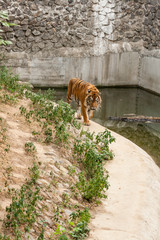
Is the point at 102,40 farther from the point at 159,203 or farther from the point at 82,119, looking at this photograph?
the point at 159,203

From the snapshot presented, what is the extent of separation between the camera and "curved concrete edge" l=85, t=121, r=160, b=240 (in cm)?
446

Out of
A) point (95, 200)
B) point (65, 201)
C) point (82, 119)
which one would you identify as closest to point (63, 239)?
point (65, 201)

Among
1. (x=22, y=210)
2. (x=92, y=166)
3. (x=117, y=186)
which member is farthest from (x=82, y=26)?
(x=22, y=210)

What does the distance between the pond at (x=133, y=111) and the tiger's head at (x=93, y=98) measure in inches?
68.7

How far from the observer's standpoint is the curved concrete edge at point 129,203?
176 inches

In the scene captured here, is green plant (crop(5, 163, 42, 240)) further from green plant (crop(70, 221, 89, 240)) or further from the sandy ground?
green plant (crop(70, 221, 89, 240))

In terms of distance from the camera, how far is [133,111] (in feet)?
40.6

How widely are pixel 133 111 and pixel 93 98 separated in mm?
4244

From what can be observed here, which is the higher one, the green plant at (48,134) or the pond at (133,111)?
the green plant at (48,134)

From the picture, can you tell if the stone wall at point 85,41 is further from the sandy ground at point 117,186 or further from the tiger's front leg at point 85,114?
the sandy ground at point 117,186

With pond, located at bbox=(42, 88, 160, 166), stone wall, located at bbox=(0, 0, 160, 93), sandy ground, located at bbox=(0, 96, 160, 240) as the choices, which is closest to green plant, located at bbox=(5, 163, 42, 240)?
sandy ground, located at bbox=(0, 96, 160, 240)

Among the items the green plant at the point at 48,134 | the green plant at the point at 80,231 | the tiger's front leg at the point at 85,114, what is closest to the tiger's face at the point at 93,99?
the tiger's front leg at the point at 85,114

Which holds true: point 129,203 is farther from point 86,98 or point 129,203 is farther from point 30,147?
point 86,98

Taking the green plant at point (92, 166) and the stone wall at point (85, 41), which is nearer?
the green plant at point (92, 166)
